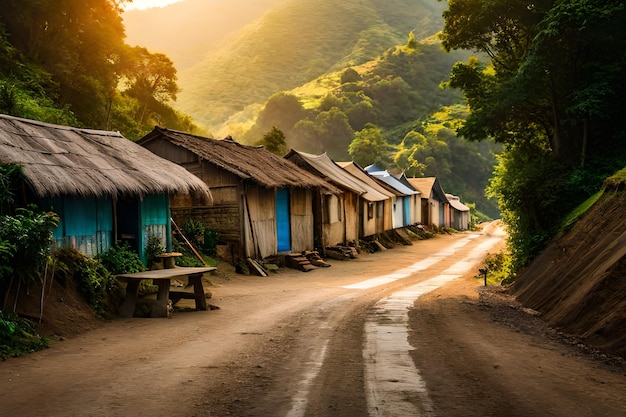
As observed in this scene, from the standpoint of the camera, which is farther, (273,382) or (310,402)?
(273,382)

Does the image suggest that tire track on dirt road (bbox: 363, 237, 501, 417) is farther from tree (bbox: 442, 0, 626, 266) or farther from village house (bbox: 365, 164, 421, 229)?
village house (bbox: 365, 164, 421, 229)

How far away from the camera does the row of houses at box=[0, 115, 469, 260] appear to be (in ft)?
39.8

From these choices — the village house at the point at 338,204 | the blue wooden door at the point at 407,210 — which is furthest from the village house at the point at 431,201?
the village house at the point at 338,204

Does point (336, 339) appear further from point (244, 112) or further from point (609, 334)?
point (244, 112)

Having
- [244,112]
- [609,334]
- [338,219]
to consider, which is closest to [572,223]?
[609,334]

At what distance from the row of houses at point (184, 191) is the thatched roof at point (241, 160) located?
0.23 ft

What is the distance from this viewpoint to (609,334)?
8750 mm

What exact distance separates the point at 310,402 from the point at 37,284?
656 cm

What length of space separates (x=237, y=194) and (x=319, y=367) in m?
14.7

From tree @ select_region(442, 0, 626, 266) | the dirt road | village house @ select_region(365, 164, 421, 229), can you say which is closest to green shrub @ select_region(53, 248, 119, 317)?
the dirt road

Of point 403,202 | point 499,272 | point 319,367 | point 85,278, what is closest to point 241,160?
point 499,272

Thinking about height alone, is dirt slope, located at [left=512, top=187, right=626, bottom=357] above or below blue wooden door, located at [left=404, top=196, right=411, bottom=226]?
below

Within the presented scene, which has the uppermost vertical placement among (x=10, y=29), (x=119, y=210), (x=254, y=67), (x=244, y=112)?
(x=254, y=67)

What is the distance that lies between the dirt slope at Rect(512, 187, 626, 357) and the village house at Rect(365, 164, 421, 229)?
29.5 meters
